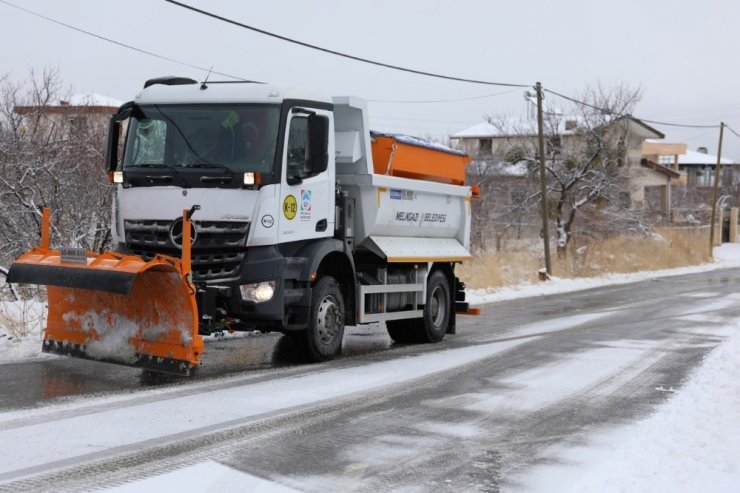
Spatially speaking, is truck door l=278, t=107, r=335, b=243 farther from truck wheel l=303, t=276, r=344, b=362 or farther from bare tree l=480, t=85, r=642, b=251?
bare tree l=480, t=85, r=642, b=251

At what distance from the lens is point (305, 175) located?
378 inches

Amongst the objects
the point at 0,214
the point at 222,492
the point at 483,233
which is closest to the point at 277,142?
the point at 222,492

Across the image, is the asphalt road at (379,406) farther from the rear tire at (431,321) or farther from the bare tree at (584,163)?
the bare tree at (584,163)

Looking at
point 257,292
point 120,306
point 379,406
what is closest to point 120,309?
point 120,306

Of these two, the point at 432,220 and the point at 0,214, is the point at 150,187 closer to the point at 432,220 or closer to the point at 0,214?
the point at 432,220

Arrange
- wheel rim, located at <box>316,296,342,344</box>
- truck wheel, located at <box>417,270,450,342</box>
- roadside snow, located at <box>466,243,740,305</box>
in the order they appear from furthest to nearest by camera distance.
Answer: roadside snow, located at <box>466,243,740,305</box>
truck wheel, located at <box>417,270,450,342</box>
wheel rim, located at <box>316,296,342,344</box>

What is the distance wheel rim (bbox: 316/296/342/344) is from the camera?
32.9 feet

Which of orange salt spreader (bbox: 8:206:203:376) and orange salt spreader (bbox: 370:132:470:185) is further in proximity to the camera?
orange salt spreader (bbox: 370:132:470:185)

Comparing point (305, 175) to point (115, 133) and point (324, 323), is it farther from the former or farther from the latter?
point (115, 133)

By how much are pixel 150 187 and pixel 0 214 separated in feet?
22.5

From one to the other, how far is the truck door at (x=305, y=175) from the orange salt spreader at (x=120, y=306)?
4.46ft

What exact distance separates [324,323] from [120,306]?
2412 millimetres

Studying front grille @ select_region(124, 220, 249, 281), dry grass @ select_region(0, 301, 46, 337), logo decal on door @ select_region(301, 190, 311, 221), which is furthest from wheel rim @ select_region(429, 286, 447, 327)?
dry grass @ select_region(0, 301, 46, 337)

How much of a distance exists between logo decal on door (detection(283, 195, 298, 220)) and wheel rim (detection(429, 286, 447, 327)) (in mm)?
3974
